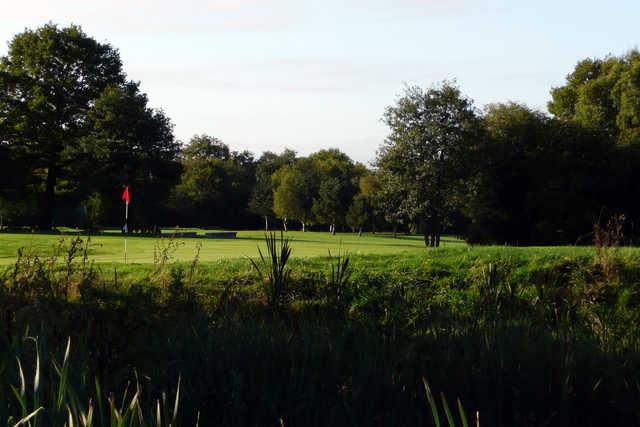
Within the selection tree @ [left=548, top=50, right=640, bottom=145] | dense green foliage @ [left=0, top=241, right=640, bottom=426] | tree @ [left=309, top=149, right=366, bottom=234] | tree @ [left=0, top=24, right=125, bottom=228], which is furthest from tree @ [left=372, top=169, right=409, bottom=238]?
dense green foliage @ [left=0, top=241, right=640, bottom=426]

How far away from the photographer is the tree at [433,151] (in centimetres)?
3516

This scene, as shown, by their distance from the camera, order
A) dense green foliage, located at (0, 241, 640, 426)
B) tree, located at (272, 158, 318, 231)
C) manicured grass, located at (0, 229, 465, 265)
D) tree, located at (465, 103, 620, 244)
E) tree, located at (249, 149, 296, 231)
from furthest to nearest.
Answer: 1. tree, located at (272, 158, 318, 231)
2. tree, located at (249, 149, 296, 231)
3. tree, located at (465, 103, 620, 244)
4. manicured grass, located at (0, 229, 465, 265)
5. dense green foliage, located at (0, 241, 640, 426)

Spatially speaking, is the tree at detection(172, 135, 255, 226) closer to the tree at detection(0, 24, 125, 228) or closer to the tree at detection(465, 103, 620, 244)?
the tree at detection(0, 24, 125, 228)

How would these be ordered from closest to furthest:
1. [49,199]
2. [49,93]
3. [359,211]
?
[49,93] < [49,199] < [359,211]

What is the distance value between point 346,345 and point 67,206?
4150cm

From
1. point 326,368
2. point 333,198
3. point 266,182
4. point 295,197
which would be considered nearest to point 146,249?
point 326,368

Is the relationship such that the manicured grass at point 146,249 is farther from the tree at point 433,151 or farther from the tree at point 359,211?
the tree at point 359,211

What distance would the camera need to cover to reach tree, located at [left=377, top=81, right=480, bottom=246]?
35.2m

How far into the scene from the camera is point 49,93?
3925cm

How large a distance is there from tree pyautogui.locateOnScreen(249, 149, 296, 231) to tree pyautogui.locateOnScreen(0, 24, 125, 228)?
13196 millimetres

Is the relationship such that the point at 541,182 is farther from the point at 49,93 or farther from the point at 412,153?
the point at 49,93

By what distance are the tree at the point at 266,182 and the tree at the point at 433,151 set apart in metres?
10.9

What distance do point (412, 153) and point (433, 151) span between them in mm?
1135

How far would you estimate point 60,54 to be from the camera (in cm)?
4000
